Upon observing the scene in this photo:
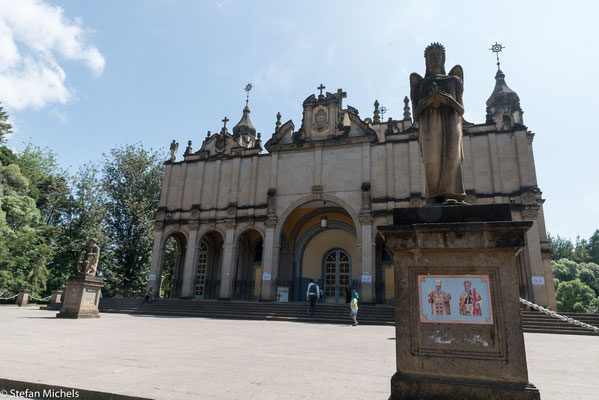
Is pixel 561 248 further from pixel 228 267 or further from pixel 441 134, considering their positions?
pixel 441 134

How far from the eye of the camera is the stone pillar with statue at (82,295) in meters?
14.4

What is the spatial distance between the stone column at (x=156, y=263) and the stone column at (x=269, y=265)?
8044 mm

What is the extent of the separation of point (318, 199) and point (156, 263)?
41.7 feet

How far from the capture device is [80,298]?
47.8ft

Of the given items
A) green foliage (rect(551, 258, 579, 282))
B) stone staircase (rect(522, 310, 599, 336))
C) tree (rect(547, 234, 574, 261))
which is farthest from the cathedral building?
tree (rect(547, 234, 574, 261))

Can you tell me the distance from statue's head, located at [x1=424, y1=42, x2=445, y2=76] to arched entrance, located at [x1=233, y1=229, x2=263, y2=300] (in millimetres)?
23014

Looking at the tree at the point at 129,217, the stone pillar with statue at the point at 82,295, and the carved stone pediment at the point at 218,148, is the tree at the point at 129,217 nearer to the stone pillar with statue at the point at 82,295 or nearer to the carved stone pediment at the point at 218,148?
the carved stone pediment at the point at 218,148

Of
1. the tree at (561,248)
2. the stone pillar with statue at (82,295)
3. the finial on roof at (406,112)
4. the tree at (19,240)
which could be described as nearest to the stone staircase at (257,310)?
the stone pillar with statue at (82,295)

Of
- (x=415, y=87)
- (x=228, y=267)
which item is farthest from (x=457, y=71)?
(x=228, y=267)

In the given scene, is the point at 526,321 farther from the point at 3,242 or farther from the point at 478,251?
the point at 3,242

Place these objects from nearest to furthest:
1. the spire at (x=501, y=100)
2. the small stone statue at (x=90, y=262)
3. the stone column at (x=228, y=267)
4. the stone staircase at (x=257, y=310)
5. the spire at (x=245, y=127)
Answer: the small stone statue at (x=90, y=262), the stone staircase at (x=257, y=310), the stone column at (x=228, y=267), the spire at (x=501, y=100), the spire at (x=245, y=127)

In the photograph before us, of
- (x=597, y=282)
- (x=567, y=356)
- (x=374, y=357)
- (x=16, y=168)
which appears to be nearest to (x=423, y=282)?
(x=374, y=357)

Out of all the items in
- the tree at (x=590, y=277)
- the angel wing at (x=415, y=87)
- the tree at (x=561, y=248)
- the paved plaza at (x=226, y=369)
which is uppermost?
the tree at (x=561, y=248)

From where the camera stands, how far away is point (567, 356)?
291 inches
